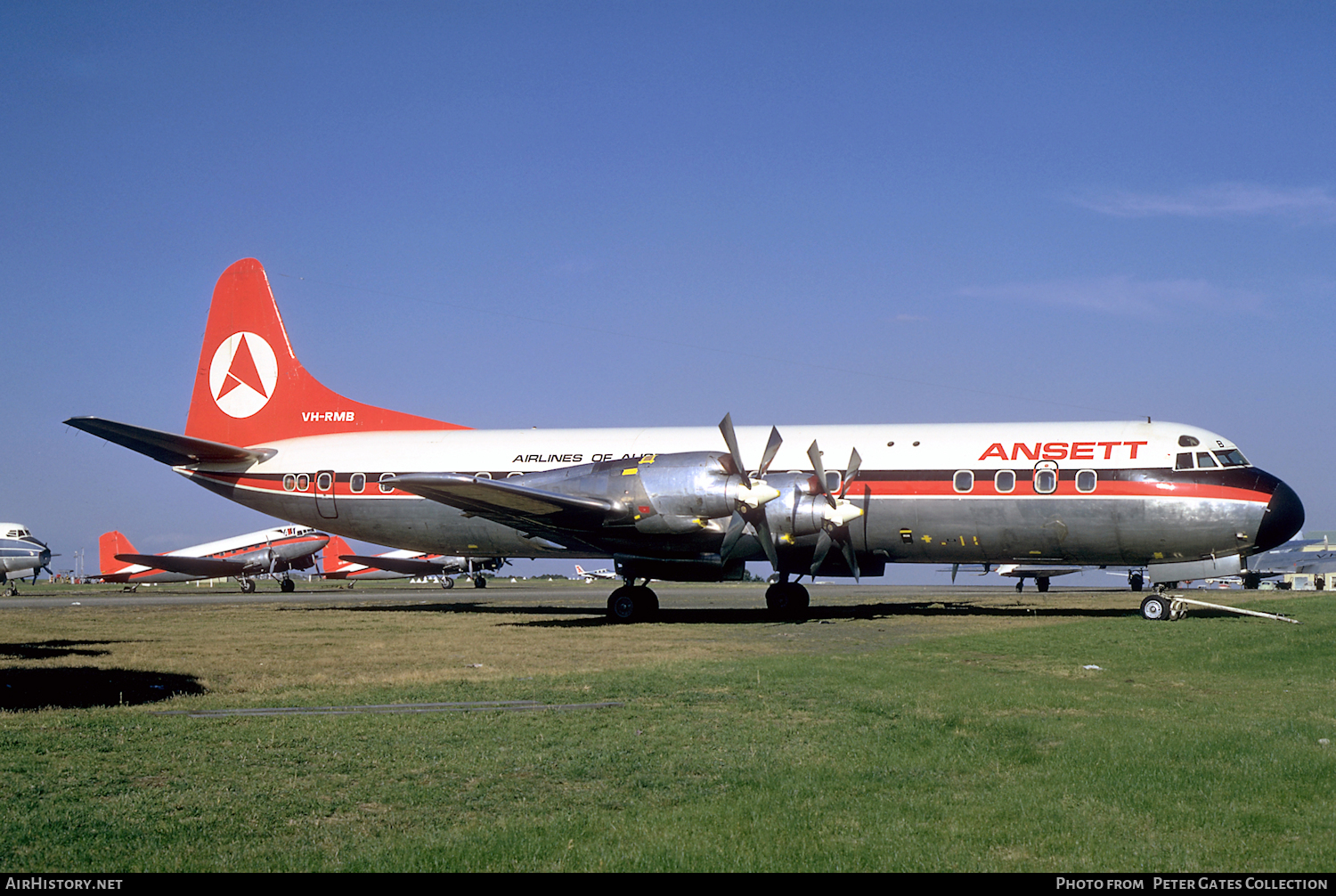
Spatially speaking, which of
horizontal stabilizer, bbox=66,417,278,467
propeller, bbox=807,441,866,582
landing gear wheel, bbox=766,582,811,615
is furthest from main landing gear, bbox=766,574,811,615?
horizontal stabilizer, bbox=66,417,278,467

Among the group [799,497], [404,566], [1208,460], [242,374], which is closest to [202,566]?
[404,566]

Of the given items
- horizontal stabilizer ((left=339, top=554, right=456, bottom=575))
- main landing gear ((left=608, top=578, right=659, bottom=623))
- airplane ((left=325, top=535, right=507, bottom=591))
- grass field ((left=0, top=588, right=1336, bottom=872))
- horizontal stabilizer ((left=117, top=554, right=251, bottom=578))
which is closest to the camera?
grass field ((left=0, top=588, right=1336, bottom=872))

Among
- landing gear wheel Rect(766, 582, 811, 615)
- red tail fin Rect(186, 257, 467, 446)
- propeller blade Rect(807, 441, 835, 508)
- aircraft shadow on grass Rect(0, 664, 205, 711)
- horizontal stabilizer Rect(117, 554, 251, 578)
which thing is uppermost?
red tail fin Rect(186, 257, 467, 446)

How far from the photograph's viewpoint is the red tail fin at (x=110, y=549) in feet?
211

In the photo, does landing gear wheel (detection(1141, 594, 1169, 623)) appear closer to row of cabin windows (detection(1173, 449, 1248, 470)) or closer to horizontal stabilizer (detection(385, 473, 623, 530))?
row of cabin windows (detection(1173, 449, 1248, 470))

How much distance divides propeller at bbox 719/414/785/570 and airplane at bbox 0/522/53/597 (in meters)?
35.7

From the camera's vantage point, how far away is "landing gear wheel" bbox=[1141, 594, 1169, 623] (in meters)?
26.5

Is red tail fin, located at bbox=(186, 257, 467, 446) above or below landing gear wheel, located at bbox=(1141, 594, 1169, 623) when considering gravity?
above

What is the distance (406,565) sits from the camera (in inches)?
2589

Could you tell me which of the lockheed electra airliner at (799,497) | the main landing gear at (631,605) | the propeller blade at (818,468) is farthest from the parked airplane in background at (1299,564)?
the main landing gear at (631,605)

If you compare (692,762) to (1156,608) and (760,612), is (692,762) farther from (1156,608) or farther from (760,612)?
(760,612)

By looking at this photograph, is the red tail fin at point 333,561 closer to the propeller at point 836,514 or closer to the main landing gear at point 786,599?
the main landing gear at point 786,599

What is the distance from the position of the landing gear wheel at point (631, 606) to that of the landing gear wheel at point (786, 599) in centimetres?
335

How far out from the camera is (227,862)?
6.86 m
